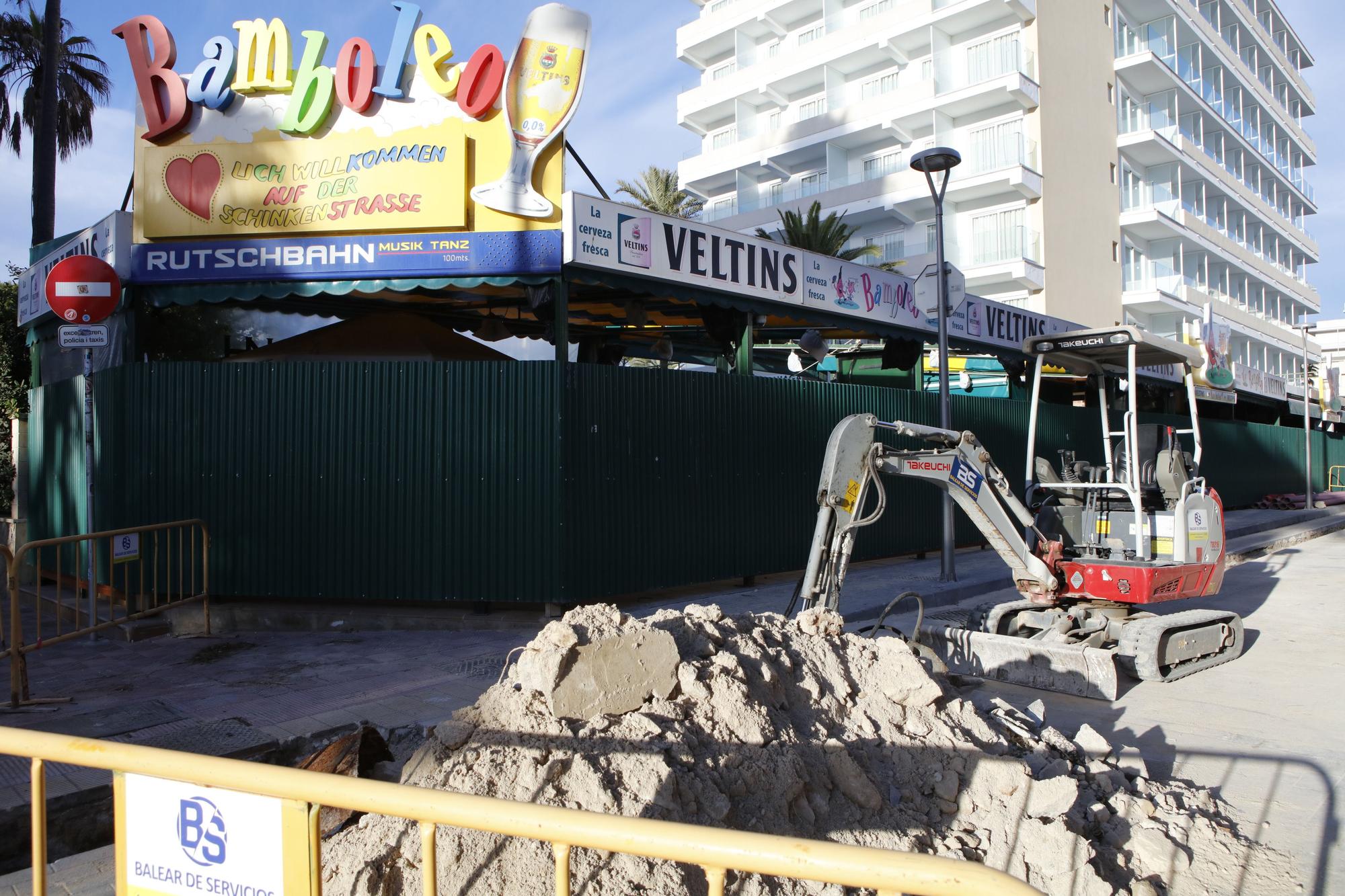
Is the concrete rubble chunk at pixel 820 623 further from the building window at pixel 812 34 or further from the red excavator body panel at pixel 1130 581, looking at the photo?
the building window at pixel 812 34

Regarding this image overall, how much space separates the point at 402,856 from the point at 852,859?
2.24 m

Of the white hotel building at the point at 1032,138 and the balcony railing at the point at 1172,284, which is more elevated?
the white hotel building at the point at 1032,138

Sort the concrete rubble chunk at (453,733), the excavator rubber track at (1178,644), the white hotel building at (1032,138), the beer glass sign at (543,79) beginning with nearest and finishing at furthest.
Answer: the concrete rubble chunk at (453,733) < the excavator rubber track at (1178,644) < the beer glass sign at (543,79) < the white hotel building at (1032,138)

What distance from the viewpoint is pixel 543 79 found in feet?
31.0

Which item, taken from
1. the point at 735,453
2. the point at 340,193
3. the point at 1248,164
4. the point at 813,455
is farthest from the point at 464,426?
the point at 1248,164

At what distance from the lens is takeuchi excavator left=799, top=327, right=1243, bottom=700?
6621mm

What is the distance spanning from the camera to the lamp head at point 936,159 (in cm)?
1093

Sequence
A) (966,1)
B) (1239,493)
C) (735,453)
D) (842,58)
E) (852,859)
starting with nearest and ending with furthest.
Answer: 1. (852,859)
2. (735,453)
3. (1239,493)
4. (966,1)
5. (842,58)

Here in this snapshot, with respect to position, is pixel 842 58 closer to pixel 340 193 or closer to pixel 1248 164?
pixel 1248 164

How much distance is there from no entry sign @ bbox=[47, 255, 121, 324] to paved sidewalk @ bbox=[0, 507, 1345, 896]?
3038 mm

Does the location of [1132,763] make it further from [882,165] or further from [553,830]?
[882,165]

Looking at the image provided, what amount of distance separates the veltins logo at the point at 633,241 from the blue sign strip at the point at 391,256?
0.78m

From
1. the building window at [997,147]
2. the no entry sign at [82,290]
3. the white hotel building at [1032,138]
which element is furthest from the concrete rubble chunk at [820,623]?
the building window at [997,147]

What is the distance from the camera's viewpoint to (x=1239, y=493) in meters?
25.7
